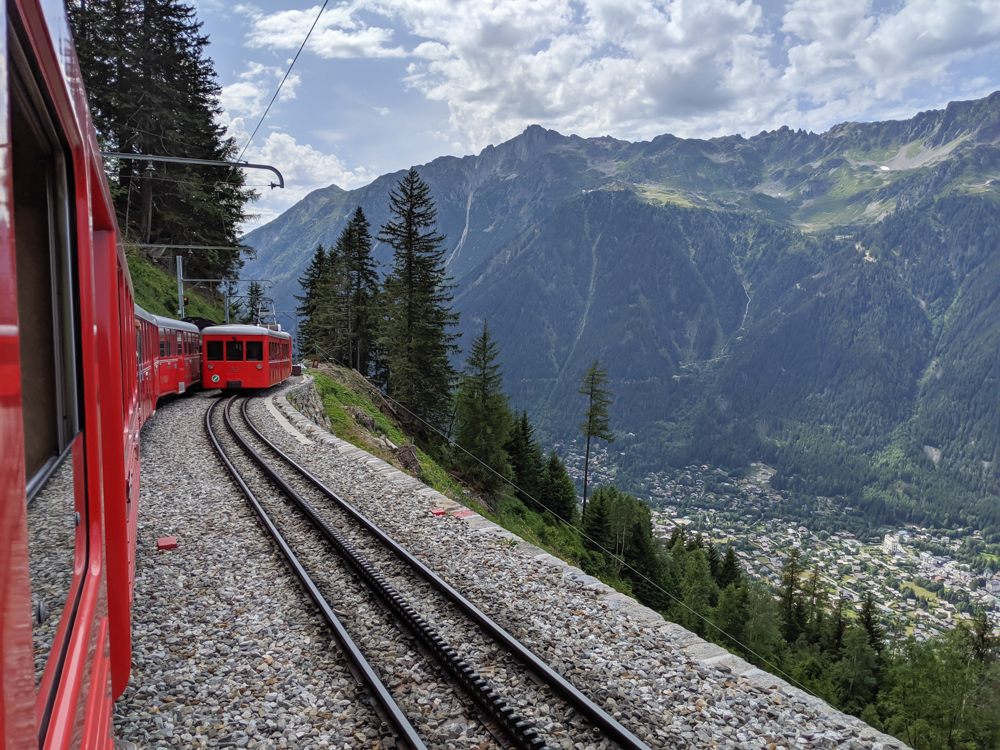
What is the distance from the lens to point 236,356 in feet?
75.8

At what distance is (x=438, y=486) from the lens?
1931 cm

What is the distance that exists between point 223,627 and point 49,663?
5.06 meters

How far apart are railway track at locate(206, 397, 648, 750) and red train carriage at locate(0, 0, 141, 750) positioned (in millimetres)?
2707

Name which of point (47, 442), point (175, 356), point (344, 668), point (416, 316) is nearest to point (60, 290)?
point (47, 442)

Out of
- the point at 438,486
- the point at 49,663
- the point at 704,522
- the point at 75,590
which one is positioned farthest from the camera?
the point at 704,522

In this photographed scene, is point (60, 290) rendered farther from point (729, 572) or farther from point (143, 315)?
point (729, 572)

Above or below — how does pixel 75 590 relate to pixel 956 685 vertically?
above

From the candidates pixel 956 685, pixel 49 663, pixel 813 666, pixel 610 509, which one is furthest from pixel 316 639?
pixel 813 666

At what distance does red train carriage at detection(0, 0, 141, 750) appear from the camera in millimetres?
1120

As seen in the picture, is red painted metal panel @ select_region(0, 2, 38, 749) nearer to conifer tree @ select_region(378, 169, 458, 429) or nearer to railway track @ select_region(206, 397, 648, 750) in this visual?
railway track @ select_region(206, 397, 648, 750)

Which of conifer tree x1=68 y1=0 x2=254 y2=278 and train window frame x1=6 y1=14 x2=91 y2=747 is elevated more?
conifer tree x1=68 y1=0 x2=254 y2=278

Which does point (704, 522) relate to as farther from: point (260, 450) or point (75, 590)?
point (75, 590)

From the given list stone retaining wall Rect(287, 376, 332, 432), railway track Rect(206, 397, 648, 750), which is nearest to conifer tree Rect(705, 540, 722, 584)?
stone retaining wall Rect(287, 376, 332, 432)

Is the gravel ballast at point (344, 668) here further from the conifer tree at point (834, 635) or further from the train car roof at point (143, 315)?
the conifer tree at point (834, 635)
